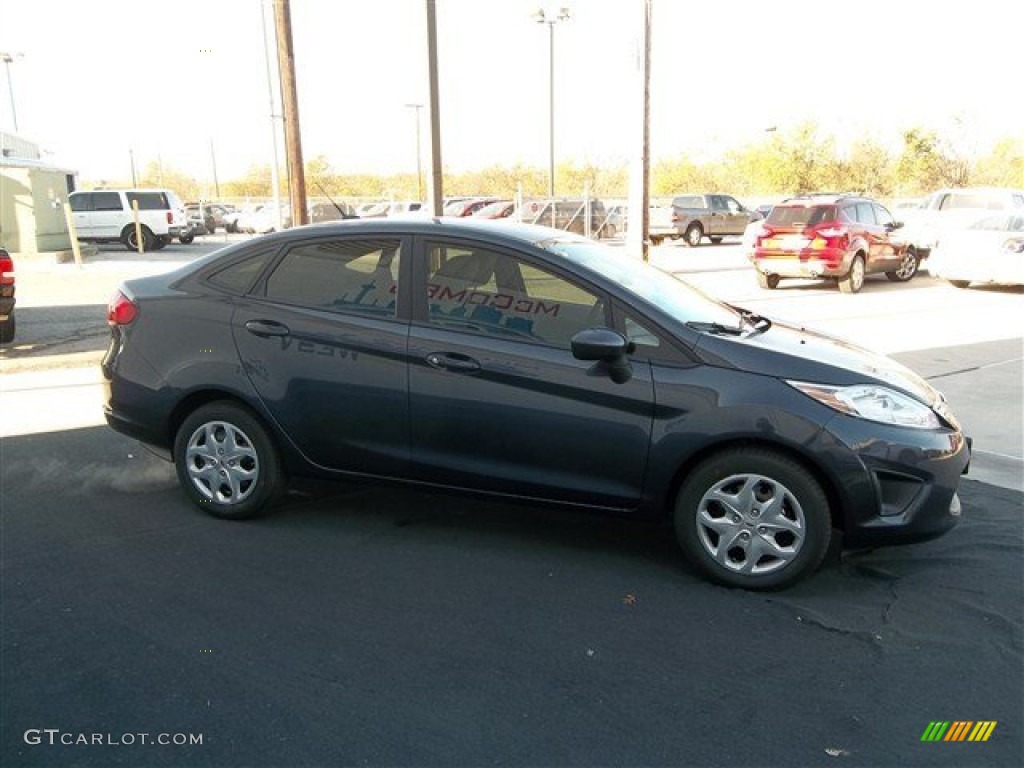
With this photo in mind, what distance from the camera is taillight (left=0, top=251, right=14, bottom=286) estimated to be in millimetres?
9444

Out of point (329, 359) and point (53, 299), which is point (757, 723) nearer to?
point (329, 359)

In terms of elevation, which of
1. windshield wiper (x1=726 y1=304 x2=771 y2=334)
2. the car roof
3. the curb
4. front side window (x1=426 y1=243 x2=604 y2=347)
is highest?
the car roof

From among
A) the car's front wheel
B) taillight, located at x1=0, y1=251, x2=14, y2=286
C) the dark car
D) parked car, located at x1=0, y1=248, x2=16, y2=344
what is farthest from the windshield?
the car's front wheel

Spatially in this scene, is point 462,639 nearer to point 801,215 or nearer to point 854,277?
point 854,277

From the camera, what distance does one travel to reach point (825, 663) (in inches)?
130

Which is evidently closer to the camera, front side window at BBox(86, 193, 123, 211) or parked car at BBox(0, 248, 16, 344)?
parked car at BBox(0, 248, 16, 344)

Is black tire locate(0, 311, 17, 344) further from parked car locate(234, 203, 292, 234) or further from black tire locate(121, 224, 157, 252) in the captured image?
parked car locate(234, 203, 292, 234)

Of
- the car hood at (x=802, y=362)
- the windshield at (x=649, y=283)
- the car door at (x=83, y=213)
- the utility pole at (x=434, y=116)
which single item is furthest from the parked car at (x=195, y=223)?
the car hood at (x=802, y=362)

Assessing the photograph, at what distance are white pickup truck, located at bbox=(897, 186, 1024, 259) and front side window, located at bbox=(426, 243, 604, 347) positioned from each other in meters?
15.4

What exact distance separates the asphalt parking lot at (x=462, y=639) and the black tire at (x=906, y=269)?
13421mm

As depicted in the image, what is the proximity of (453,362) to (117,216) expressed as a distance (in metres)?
28.2

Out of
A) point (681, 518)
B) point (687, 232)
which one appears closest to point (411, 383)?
point (681, 518)

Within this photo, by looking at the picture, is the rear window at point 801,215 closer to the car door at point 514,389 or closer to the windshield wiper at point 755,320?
the windshield wiper at point 755,320

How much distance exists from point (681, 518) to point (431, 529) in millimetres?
1411
